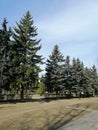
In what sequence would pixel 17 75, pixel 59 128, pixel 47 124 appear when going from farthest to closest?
pixel 17 75 → pixel 47 124 → pixel 59 128

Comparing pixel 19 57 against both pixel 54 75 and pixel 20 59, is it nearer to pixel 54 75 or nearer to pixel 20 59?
pixel 20 59

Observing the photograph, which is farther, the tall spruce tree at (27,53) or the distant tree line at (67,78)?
the distant tree line at (67,78)

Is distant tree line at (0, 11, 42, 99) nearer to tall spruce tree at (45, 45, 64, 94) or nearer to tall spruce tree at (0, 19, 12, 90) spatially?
tall spruce tree at (0, 19, 12, 90)

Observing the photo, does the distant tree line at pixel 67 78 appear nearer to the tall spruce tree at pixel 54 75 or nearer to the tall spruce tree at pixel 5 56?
the tall spruce tree at pixel 54 75

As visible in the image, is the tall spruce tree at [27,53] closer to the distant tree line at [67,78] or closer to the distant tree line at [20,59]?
the distant tree line at [20,59]

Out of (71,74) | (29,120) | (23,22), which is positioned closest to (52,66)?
(71,74)

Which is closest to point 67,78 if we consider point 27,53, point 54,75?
point 54,75

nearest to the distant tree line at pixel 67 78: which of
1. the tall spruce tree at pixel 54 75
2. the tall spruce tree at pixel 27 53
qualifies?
the tall spruce tree at pixel 54 75

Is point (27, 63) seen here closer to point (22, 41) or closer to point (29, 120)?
point (22, 41)

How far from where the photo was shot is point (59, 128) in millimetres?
16641

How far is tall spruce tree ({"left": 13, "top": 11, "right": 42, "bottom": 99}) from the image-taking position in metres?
42.8

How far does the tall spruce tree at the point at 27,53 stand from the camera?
42.8m

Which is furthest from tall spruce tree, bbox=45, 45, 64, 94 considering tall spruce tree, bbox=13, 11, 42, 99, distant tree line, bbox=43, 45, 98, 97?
tall spruce tree, bbox=13, 11, 42, 99

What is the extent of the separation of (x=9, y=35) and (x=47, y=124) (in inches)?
1043
